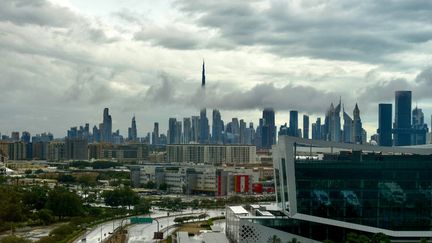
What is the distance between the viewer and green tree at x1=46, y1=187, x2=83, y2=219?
6606 centimetres

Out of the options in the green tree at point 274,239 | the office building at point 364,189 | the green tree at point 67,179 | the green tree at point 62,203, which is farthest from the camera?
the green tree at point 67,179

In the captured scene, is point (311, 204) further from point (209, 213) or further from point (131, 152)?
point (131, 152)

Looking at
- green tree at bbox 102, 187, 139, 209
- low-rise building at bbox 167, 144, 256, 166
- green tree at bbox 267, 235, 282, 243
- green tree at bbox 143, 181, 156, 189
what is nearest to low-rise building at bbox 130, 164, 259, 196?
green tree at bbox 143, 181, 156, 189

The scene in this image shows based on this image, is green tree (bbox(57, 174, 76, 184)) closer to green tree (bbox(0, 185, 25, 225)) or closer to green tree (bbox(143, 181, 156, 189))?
green tree (bbox(143, 181, 156, 189))

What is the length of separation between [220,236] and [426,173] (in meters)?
15.3

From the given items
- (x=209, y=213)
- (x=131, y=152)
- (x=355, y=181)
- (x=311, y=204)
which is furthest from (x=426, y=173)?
(x=131, y=152)

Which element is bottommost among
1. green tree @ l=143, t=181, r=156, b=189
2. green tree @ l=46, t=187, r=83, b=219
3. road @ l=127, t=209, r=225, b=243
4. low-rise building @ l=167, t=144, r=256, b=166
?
road @ l=127, t=209, r=225, b=243

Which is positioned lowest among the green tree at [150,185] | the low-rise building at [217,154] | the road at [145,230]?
the road at [145,230]

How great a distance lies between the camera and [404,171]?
40844 mm

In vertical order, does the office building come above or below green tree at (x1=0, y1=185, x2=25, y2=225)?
above

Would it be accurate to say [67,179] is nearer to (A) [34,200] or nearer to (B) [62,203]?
(A) [34,200]

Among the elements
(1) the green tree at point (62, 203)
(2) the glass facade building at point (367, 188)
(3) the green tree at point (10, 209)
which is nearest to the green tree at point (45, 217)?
(3) the green tree at point (10, 209)

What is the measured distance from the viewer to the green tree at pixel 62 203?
66062 mm

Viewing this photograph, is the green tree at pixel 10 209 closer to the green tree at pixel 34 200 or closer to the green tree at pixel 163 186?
the green tree at pixel 34 200
